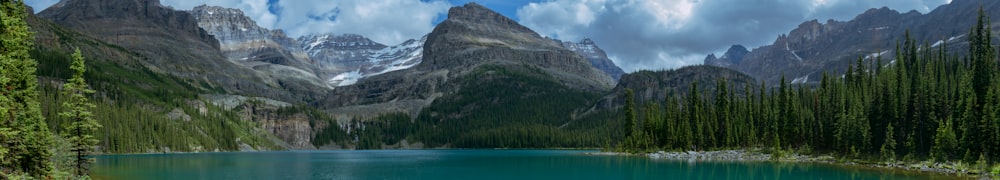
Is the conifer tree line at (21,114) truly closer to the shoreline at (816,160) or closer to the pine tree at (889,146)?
the shoreline at (816,160)

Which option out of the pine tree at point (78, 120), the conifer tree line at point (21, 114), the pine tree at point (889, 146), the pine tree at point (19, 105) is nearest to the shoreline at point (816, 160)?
the pine tree at point (889, 146)

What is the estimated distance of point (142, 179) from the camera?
224 ft

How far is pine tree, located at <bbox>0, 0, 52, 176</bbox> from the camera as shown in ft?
112

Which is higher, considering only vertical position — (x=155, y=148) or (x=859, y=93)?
(x=859, y=93)

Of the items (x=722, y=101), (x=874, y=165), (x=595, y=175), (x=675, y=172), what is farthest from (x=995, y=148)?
(x=722, y=101)

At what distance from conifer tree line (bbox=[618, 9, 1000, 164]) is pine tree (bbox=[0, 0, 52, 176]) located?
76969 mm

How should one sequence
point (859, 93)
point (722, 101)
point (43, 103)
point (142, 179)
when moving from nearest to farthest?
point (142, 179)
point (859, 93)
point (722, 101)
point (43, 103)

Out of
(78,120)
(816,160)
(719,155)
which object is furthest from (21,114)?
(719,155)

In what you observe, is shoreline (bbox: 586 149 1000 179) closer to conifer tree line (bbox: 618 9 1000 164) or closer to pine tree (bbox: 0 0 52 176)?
conifer tree line (bbox: 618 9 1000 164)

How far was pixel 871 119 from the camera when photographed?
96188 millimetres

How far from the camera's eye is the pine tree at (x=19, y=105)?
34281mm

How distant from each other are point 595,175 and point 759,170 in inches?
784

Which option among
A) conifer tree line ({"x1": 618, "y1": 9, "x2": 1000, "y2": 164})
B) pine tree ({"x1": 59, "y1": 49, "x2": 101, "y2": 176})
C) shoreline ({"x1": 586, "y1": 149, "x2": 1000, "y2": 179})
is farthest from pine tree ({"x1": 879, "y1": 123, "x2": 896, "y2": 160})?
pine tree ({"x1": 59, "y1": 49, "x2": 101, "y2": 176})

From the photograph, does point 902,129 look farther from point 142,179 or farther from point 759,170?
point 142,179
